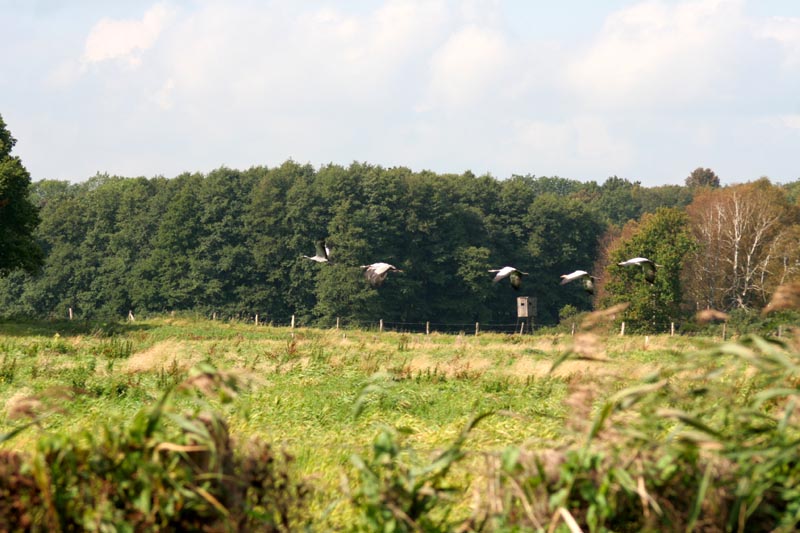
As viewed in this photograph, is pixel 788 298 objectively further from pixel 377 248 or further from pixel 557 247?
pixel 557 247

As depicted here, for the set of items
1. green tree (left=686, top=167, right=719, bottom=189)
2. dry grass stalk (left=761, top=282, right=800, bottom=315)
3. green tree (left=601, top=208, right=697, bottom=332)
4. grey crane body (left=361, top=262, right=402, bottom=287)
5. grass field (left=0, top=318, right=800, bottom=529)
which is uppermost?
green tree (left=686, top=167, right=719, bottom=189)

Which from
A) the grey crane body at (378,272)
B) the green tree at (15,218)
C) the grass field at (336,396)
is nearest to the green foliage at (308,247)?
the green tree at (15,218)

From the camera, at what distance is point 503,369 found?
19594mm

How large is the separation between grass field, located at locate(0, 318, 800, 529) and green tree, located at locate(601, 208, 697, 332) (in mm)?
44435

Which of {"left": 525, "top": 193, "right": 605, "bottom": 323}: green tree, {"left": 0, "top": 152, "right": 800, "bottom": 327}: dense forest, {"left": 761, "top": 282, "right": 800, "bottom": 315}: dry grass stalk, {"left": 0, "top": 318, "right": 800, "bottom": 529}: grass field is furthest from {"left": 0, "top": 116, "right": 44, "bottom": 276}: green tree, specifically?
{"left": 525, "top": 193, "right": 605, "bottom": 323}: green tree

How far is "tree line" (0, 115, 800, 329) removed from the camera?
2872 inches

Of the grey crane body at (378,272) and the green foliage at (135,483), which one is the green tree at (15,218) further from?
the green foliage at (135,483)

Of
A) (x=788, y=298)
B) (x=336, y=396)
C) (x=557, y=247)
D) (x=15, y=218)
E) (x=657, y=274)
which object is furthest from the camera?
(x=557, y=247)

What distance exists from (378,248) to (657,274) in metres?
23.2

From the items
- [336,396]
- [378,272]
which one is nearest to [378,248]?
[378,272]

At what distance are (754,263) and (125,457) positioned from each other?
73.9 meters

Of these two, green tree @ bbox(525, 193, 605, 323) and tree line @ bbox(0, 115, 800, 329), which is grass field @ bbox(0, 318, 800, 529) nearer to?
tree line @ bbox(0, 115, 800, 329)

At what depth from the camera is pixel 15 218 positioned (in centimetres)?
4597

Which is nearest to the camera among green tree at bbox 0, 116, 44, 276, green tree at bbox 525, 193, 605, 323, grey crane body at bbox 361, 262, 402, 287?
grey crane body at bbox 361, 262, 402, 287
